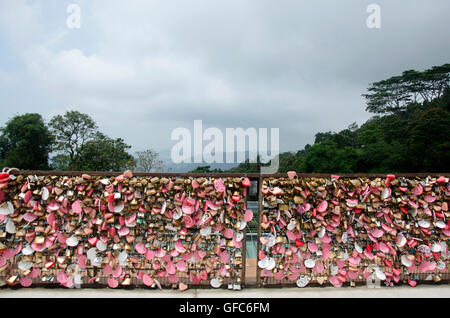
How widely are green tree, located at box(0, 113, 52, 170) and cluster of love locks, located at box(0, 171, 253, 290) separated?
3403cm

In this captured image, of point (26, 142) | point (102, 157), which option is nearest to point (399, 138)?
point (102, 157)

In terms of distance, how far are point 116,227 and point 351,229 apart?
111 inches

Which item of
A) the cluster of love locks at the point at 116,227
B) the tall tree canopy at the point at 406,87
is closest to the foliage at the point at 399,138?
the tall tree canopy at the point at 406,87

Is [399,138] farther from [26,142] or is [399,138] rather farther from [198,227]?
[26,142]

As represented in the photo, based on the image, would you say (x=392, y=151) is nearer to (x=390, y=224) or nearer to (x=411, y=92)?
(x=411, y=92)

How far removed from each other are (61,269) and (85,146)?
103ft

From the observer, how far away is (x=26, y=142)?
3138 centimetres

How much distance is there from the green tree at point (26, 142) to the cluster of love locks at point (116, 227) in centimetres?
3403

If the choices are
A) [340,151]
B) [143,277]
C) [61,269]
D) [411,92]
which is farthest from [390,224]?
[411,92]

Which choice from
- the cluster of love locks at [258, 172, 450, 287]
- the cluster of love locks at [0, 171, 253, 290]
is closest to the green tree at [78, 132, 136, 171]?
the cluster of love locks at [0, 171, 253, 290]

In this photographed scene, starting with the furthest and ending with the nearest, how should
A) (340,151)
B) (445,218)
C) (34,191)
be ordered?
(340,151) → (445,218) → (34,191)

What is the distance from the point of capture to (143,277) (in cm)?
329

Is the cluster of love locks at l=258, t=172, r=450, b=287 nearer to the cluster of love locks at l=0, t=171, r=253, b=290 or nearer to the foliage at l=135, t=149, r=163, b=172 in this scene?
the cluster of love locks at l=0, t=171, r=253, b=290

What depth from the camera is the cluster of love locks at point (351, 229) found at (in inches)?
131
